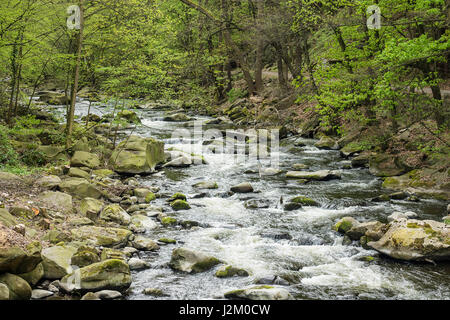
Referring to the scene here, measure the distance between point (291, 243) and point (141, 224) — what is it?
3.59 meters

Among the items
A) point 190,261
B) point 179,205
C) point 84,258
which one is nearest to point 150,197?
point 179,205

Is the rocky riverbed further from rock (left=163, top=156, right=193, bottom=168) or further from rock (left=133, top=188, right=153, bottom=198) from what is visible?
rock (left=163, top=156, right=193, bottom=168)

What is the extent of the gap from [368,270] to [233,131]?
16.3 meters

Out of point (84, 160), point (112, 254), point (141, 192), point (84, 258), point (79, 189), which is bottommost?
point (112, 254)

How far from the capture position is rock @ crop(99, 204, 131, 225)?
364 inches

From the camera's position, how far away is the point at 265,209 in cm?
1082

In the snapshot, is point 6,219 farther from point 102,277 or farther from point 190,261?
point 190,261

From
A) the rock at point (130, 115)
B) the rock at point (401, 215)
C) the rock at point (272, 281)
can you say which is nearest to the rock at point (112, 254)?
the rock at point (272, 281)

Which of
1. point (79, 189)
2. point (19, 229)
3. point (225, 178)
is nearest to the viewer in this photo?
A: point (19, 229)

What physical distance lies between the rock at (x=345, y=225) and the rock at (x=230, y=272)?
9.83ft

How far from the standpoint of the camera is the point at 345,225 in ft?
29.0

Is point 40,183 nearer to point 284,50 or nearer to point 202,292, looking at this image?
point 202,292

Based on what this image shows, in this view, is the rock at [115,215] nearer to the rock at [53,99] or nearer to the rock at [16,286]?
the rock at [16,286]

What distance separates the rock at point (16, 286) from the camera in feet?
17.3
